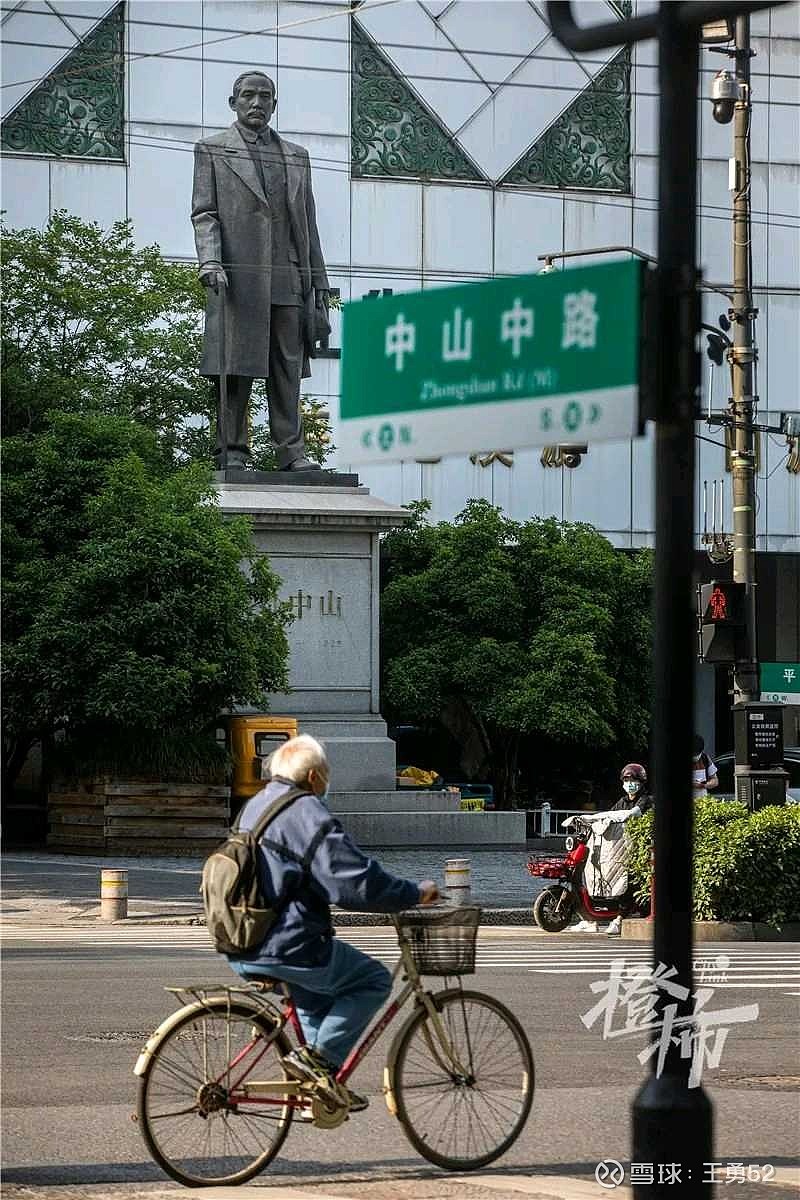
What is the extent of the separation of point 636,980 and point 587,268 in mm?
10152

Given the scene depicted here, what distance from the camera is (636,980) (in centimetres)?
1588

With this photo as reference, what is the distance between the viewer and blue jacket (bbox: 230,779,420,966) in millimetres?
7902

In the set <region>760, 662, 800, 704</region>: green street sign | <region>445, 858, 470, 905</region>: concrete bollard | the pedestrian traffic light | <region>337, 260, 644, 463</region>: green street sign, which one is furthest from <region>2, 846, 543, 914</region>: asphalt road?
<region>760, 662, 800, 704</region>: green street sign

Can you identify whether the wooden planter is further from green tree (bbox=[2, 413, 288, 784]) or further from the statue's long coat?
the statue's long coat

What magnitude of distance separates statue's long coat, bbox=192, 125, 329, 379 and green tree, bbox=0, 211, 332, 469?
10.2ft

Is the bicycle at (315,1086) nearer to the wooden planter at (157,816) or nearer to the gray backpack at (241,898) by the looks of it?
the gray backpack at (241,898)

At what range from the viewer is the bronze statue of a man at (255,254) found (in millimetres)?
32562

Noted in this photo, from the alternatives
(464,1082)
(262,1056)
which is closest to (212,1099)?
(262,1056)

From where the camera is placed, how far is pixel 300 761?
816 cm

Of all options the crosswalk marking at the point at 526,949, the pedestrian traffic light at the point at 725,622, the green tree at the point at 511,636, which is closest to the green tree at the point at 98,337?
the green tree at the point at 511,636

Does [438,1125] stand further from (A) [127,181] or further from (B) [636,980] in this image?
(A) [127,181]

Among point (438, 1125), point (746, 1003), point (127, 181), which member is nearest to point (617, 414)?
point (438, 1125)

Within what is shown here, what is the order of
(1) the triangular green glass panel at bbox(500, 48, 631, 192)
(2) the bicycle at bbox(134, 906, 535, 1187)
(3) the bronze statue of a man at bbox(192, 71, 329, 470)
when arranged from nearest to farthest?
(2) the bicycle at bbox(134, 906, 535, 1187) → (3) the bronze statue of a man at bbox(192, 71, 329, 470) → (1) the triangular green glass panel at bbox(500, 48, 631, 192)

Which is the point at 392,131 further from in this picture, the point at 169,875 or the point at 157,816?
the point at 169,875
